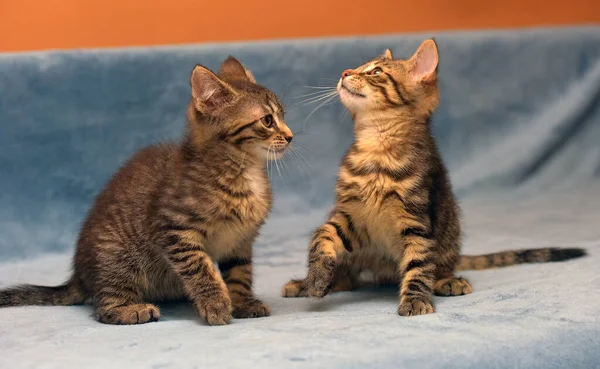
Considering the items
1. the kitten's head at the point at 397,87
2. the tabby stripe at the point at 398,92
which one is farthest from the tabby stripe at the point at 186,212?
the tabby stripe at the point at 398,92

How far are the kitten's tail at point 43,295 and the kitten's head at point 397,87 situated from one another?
3.23 ft

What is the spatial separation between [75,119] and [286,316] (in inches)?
59.5

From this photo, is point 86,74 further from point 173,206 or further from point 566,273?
point 566,273

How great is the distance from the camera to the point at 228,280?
2387 mm

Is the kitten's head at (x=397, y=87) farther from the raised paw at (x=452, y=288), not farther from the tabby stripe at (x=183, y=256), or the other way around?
the tabby stripe at (x=183, y=256)

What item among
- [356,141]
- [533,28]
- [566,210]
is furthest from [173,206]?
[533,28]

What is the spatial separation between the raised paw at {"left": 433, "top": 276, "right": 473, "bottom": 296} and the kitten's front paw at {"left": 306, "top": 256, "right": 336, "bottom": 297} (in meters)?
0.36

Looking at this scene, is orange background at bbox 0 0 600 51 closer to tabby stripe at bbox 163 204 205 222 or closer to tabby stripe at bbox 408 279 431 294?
tabby stripe at bbox 163 204 205 222

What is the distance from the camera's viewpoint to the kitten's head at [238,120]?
226 centimetres

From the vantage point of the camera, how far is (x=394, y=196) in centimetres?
231

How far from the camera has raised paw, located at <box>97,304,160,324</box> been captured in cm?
222

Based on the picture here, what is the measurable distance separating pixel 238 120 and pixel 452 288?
809 millimetres

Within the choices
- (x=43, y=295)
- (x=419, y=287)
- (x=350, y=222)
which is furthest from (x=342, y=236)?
(x=43, y=295)

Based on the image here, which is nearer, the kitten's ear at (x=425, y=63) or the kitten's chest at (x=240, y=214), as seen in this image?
the kitten's chest at (x=240, y=214)
